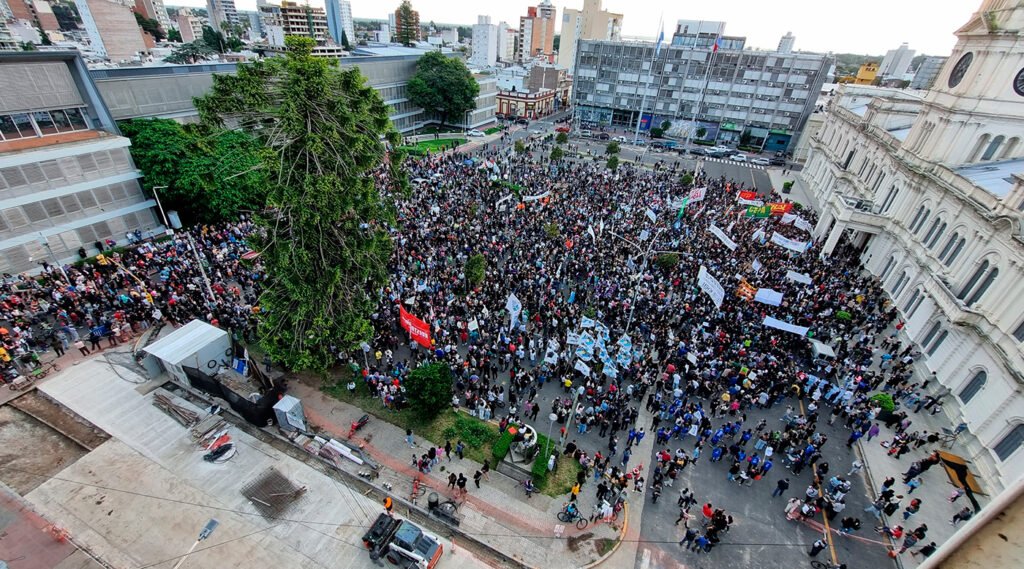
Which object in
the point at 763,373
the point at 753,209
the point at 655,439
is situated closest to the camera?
the point at 655,439

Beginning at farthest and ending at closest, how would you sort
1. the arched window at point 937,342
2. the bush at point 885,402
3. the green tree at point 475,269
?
the green tree at point 475,269 < the arched window at point 937,342 < the bush at point 885,402

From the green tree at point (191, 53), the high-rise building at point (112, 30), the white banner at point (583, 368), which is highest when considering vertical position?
the high-rise building at point (112, 30)

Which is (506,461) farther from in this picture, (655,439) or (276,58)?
(276,58)

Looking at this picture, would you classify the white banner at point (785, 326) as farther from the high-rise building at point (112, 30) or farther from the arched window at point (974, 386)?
the high-rise building at point (112, 30)

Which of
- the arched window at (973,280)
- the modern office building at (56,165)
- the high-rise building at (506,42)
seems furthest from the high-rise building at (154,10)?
the arched window at (973,280)

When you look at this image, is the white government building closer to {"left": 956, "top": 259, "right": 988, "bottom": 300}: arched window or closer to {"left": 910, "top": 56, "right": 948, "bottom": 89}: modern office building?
{"left": 956, "top": 259, "right": 988, "bottom": 300}: arched window

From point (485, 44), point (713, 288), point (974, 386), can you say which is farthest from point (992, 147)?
point (485, 44)

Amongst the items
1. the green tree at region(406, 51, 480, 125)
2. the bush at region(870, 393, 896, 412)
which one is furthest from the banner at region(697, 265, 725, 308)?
the green tree at region(406, 51, 480, 125)

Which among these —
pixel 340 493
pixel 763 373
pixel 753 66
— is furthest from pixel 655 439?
pixel 753 66
